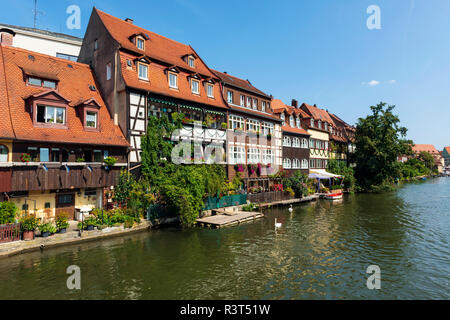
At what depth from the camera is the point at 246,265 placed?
12922 millimetres

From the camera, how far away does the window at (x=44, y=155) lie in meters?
16.0

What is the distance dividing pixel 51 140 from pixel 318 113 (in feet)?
146

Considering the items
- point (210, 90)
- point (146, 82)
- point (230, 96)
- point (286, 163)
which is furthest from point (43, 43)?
point (286, 163)

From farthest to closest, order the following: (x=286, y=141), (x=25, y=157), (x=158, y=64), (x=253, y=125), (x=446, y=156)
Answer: (x=446, y=156) < (x=286, y=141) < (x=253, y=125) < (x=158, y=64) < (x=25, y=157)

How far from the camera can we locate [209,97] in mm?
26734

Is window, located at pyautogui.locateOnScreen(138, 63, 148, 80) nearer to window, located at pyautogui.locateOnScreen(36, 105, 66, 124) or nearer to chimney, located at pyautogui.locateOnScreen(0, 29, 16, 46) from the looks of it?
window, located at pyautogui.locateOnScreen(36, 105, 66, 124)

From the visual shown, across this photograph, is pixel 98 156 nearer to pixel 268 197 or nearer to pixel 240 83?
pixel 268 197

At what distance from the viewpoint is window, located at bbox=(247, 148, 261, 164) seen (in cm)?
2988

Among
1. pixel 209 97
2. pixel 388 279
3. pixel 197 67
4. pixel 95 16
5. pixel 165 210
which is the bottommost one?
pixel 388 279

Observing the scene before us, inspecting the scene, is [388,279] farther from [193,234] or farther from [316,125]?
[316,125]

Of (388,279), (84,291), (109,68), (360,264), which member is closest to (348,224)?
(360,264)

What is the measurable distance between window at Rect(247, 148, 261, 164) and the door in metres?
17.5
